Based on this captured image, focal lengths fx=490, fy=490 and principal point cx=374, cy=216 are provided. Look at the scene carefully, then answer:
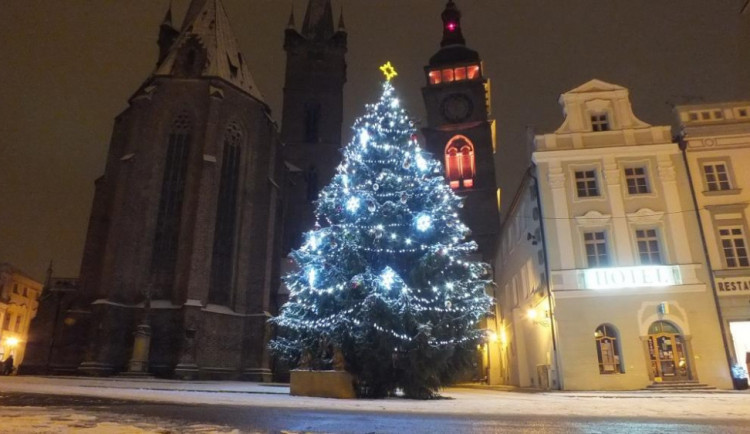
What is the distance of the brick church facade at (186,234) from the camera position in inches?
1040

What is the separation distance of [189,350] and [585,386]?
62.3 feet

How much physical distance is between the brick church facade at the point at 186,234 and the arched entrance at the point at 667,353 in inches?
799

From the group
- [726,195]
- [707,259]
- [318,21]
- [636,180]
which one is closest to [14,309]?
[318,21]

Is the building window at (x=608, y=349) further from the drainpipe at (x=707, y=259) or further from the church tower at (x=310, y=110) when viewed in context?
the church tower at (x=310, y=110)

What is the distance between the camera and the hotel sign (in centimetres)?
1745

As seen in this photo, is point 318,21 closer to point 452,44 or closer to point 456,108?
point 452,44

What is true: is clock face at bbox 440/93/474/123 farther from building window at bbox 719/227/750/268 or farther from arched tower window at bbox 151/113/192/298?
building window at bbox 719/227/750/268

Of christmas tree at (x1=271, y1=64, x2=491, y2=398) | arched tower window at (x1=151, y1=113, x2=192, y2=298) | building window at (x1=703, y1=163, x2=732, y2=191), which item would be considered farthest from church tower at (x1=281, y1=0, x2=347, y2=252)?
building window at (x1=703, y1=163, x2=732, y2=191)

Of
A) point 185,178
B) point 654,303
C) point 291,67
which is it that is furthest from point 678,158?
point 291,67

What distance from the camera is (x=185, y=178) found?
98.7 ft

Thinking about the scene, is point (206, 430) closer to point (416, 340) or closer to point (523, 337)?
point (416, 340)

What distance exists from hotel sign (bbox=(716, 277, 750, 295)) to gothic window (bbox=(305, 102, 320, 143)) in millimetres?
36366

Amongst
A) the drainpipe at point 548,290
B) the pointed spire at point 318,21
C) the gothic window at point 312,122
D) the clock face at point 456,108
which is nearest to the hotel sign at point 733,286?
the drainpipe at point 548,290

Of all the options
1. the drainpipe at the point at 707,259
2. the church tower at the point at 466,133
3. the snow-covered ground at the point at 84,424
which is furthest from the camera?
the church tower at the point at 466,133
